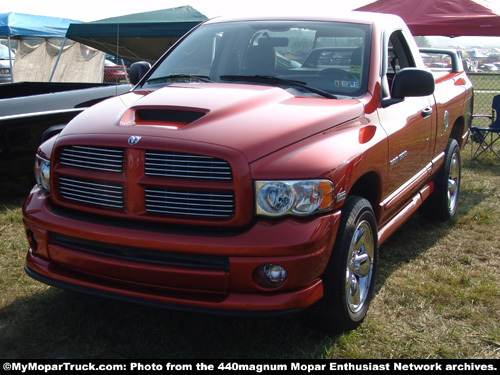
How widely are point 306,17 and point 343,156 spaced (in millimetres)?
1641

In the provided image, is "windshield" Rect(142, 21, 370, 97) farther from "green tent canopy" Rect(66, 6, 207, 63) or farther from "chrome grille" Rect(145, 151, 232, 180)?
"green tent canopy" Rect(66, 6, 207, 63)

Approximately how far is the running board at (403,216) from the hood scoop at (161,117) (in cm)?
147

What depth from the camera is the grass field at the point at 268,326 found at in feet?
9.86

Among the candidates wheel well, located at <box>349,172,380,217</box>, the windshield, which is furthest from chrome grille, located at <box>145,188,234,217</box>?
the windshield

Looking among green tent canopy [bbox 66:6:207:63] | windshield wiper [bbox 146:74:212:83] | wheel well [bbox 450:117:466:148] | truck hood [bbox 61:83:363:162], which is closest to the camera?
truck hood [bbox 61:83:363:162]

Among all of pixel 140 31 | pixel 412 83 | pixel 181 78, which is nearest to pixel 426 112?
pixel 412 83

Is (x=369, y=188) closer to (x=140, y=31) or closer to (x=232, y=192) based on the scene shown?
(x=232, y=192)

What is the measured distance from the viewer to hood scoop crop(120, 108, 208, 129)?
9.63ft

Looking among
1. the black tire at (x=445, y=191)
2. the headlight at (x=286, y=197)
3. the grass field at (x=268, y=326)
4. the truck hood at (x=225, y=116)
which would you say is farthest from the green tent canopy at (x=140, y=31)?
the headlight at (x=286, y=197)

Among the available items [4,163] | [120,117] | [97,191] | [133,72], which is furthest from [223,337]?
[4,163]

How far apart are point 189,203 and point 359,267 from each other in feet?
3.77

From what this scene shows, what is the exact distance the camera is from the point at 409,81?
3648mm

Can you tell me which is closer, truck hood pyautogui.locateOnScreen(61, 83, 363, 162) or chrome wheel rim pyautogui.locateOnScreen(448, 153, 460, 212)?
truck hood pyautogui.locateOnScreen(61, 83, 363, 162)

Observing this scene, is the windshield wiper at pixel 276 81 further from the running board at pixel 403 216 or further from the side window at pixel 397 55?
the side window at pixel 397 55
